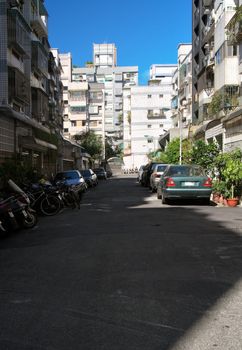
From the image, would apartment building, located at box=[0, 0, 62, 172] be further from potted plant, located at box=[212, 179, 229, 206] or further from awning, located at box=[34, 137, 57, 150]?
potted plant, located at box=[212, 179, 229, 206]

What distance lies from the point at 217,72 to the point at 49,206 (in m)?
24.4

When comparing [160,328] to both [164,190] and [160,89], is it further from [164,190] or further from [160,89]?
[160,89]

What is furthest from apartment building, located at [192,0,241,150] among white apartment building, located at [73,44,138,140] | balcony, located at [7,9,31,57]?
white apartment building, located at [73,44,138,140]

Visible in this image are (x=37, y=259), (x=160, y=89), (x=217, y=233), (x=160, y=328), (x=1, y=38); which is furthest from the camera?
(x=160, y=89)

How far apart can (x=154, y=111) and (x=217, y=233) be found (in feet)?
321

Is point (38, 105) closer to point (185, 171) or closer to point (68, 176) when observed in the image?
point (68, 176)

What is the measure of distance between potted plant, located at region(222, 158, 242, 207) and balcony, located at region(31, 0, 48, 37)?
3140 centimetres

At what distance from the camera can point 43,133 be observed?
145 ft

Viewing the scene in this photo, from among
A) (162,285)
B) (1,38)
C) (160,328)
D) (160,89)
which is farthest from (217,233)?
(160,89)

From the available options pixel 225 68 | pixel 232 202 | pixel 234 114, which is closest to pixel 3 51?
pixel 225 68

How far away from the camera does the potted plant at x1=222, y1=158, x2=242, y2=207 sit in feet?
63.7

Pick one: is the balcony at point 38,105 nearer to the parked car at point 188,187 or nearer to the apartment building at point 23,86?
the apartment building at point 23,86

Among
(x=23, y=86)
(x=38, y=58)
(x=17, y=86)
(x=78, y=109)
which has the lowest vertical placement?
(x=17, y=86)

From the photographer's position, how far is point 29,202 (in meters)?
13.8
